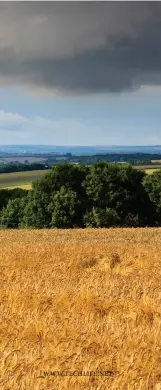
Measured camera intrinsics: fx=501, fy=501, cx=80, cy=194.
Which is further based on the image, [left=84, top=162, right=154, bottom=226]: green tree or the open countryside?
the open countryside

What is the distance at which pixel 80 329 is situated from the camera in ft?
21.8

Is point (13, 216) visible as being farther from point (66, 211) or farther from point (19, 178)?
point (19, 178)

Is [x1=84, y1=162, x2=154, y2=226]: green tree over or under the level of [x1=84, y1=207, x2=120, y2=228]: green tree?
over

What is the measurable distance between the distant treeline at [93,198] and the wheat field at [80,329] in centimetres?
4526

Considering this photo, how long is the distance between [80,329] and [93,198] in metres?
52.5

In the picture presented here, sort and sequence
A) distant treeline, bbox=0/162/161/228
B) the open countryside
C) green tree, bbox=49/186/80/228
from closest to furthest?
1. green tree, bbox=49/186/80/228
2. distant treeline, bbox=0/162/161/228
3. the open countryside

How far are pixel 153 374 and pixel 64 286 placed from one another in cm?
476

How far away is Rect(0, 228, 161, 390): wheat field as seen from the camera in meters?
4.95

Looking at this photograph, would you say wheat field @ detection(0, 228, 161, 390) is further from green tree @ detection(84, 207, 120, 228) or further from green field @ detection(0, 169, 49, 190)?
green field @ detection(0, 169, 49, 190)

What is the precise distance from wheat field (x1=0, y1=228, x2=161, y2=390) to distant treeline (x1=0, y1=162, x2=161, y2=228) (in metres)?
45.3

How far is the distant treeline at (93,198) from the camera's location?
2260 inches

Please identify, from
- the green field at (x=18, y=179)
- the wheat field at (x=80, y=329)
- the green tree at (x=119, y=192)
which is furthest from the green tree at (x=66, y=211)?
the wheat field at (x=80, y=329)

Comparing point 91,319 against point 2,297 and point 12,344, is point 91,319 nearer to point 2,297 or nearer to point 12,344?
point 12,344

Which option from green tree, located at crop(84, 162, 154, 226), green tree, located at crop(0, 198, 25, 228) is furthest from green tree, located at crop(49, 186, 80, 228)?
green tree, located at crop(0, 198, 25, 228)
